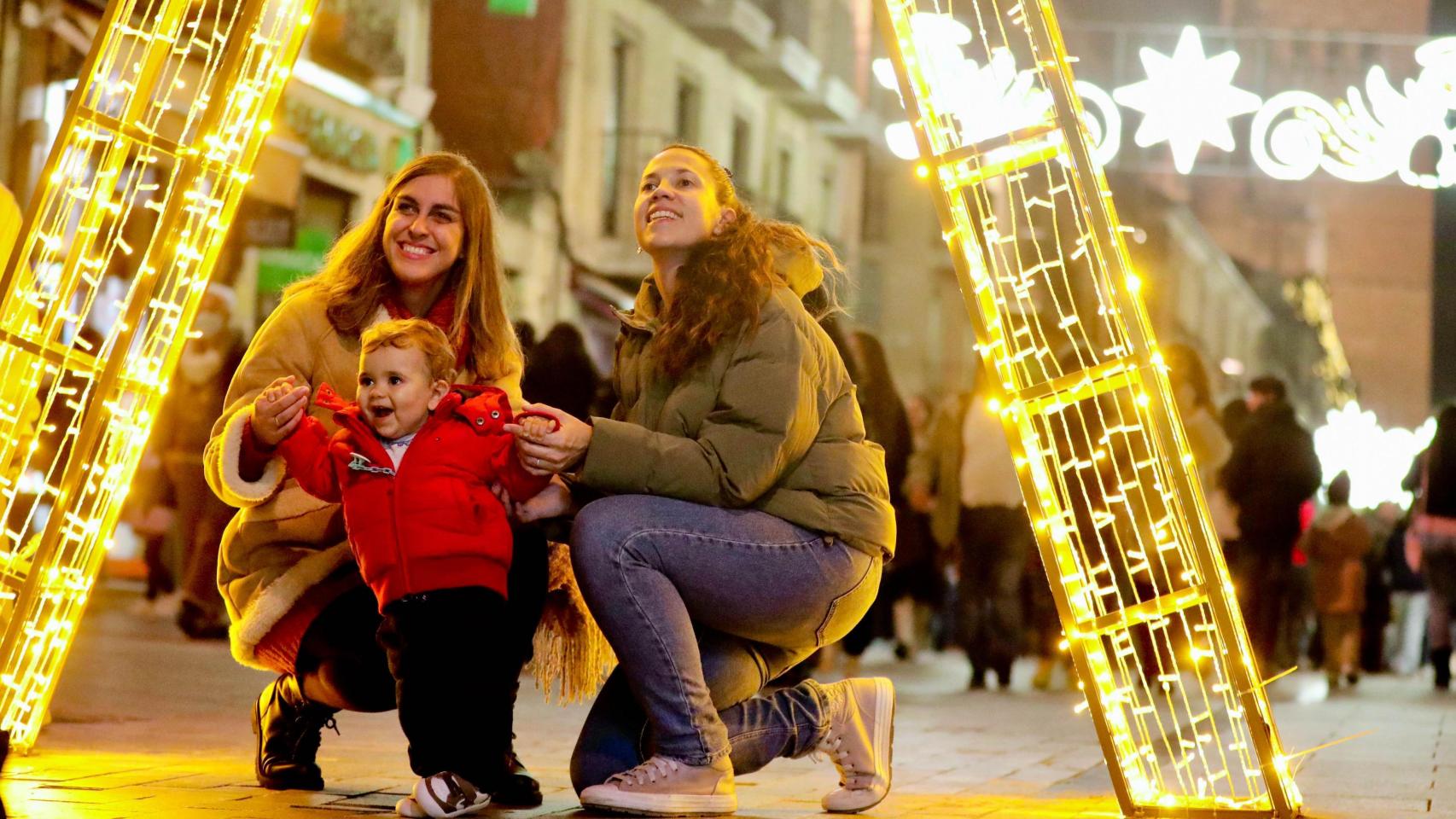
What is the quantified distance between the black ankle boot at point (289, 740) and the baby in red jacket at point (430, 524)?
57 cm

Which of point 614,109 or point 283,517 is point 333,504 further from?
point 614,109

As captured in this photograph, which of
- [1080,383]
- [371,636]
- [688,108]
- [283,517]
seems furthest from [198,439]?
[688,108]

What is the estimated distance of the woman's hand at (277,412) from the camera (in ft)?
12.4

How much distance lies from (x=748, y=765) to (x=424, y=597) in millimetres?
868

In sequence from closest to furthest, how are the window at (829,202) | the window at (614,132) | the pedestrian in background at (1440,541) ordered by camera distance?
the pedestrian in background at (1440,541), the window at (614,132), the window at (829,202)

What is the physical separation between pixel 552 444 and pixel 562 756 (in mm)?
1947

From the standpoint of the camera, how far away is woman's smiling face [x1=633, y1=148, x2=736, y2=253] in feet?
13.3

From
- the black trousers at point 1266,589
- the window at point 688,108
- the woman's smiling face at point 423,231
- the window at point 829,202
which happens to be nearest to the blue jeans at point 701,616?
the woman's smiling face at point 423,231

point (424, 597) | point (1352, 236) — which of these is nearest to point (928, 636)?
point (424, 597)

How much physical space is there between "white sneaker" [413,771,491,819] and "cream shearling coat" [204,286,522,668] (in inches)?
26.0

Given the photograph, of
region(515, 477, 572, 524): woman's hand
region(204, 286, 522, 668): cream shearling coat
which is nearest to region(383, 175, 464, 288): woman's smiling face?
region(204, 286, 522, 668): cream shearling coat

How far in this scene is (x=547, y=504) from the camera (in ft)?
12.8

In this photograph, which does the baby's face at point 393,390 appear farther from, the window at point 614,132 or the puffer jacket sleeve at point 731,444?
the window at point 614,132

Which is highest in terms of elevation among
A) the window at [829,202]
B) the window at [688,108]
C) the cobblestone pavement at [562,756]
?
the window at [829,202]
